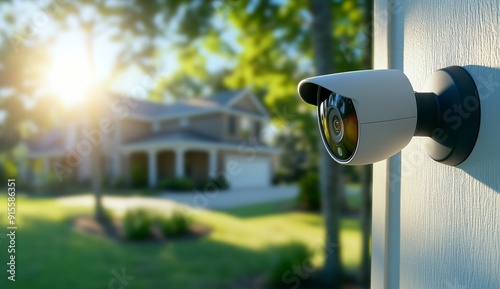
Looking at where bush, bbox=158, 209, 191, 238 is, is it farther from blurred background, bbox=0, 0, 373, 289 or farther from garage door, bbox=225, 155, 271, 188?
garage door, bbox=225, 155, 271, 188

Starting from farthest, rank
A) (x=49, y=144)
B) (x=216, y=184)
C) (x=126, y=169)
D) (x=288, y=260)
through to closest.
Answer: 1. (x=49, y=144)
2. (x=126, y=169)
3. (x=216, y=184)
4. (x=288, y=260)

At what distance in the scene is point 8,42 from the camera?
4.34m

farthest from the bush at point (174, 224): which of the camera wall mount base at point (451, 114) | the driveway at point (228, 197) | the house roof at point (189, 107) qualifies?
the house roof at point (189, 107)

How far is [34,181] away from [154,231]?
5.92 metres

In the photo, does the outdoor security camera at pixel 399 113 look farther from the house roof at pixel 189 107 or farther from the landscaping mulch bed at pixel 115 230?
the house roof at pixel 189 107

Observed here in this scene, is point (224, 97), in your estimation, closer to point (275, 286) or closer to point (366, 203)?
point (366, 203)

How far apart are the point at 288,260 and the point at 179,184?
585 centimetres

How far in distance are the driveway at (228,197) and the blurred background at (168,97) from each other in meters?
0.08

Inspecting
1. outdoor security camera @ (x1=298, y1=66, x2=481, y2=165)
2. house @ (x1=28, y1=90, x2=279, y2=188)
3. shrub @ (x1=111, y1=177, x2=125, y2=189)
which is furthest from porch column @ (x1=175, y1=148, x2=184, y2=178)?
outdoor security camera @ (x1=298, y1=66, x2=481, y2=165)

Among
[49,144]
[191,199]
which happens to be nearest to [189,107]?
[191,199]

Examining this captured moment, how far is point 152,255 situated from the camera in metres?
4.03

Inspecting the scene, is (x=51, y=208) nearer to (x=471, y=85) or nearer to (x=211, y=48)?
(x=211, y=48)

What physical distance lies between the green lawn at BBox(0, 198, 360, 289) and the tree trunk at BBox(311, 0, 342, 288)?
0.15 meters

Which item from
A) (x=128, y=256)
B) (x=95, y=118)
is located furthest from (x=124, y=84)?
(x=128, y=256)
